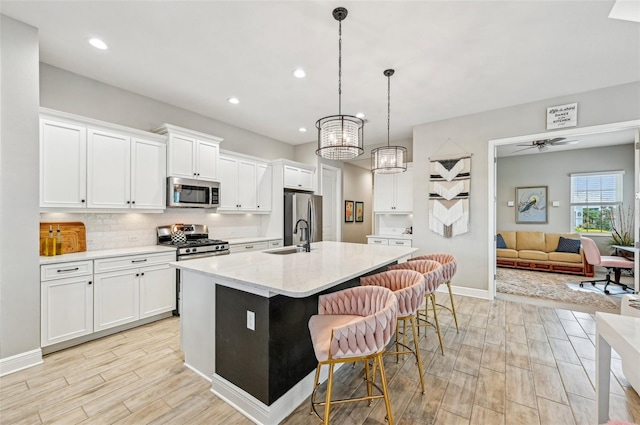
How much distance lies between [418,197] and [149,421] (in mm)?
4481

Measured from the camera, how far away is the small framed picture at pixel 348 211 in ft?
23.3

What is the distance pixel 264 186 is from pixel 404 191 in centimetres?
275

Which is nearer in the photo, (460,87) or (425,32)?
(425,32)

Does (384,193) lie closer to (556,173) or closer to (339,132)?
(339,132)

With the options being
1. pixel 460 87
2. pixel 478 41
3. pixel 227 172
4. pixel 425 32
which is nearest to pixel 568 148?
pixel 460 87

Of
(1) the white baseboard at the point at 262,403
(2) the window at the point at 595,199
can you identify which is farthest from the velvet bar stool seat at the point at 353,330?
(2) the window at the point at 595,199

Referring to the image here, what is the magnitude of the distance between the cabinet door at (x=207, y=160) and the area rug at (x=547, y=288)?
16.8 ft

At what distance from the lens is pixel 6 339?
224 centimetres

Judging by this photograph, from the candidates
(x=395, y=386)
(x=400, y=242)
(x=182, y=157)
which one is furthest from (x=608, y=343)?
(x=182, y=157)

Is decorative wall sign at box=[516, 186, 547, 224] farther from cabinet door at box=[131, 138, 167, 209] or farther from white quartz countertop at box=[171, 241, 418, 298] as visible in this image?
cabinet door at box=[131, 138, 167, 209]

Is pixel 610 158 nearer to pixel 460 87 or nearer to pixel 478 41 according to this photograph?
pixel 460 87

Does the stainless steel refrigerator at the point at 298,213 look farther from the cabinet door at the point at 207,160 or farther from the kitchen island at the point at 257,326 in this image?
the kitchen island at the point at 257,326

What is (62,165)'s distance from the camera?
2.79m

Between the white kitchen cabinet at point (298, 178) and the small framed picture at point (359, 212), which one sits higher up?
the white kitchen cabinet at point (298, 178)
